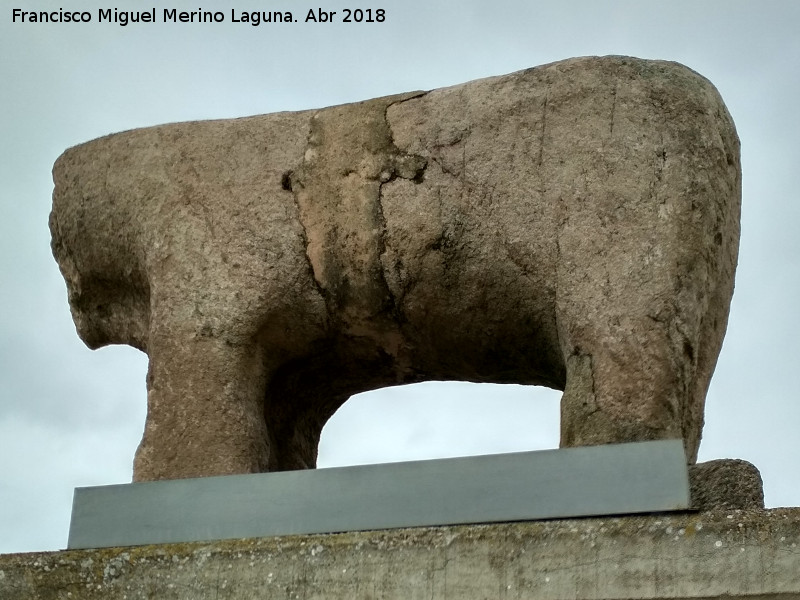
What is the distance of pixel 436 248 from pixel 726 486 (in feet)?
3.87

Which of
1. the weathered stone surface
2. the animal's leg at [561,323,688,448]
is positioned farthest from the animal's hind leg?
the weathered stone surface

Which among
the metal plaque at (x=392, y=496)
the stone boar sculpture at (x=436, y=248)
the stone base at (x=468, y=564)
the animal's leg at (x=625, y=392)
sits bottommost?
the stone base at (x=468, y=564)

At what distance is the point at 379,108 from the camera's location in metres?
4.75

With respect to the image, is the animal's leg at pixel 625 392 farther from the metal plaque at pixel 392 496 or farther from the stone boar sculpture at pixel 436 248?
the metal plaque at pixel 392 496

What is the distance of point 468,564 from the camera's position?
3664 mm

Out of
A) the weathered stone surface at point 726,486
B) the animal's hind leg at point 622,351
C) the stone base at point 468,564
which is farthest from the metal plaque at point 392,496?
the animal's hind leg at point 622,351

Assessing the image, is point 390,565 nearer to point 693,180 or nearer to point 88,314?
point 693,180

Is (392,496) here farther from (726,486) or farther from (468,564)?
(726,486)

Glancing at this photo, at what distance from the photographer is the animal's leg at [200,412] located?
4395mm

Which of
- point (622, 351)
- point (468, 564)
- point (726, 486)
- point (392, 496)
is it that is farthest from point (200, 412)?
point (726, 486)

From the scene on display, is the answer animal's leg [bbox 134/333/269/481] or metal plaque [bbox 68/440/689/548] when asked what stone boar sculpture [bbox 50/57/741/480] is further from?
metal plaque [bbox 68/440/689/548]

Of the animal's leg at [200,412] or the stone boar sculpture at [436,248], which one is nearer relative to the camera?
the stone boar sculpture at [436,248]

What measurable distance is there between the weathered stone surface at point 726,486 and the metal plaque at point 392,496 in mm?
243

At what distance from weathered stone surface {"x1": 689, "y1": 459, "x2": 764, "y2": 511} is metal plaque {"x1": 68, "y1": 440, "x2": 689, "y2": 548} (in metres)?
0.24
